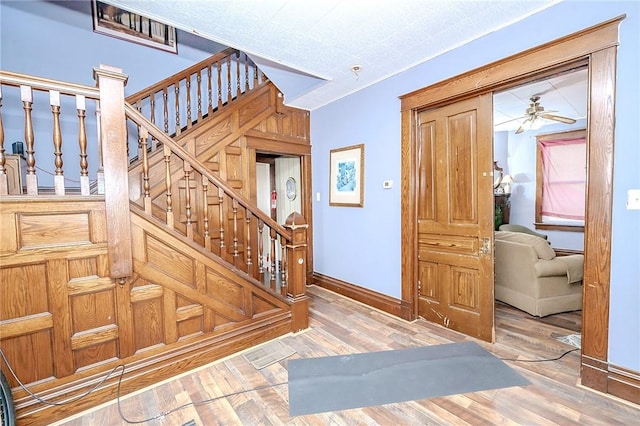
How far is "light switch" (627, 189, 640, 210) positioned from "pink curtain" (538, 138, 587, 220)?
Result: 3.96m

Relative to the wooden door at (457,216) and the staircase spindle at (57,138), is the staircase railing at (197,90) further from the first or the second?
the wooden door at (457,216)

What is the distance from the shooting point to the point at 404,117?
2.95 meters

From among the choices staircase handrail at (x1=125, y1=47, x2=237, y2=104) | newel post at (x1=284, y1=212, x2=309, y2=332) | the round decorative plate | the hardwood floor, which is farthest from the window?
staircase handrail at (x1=125, y1=47, x2=237, y2=104)

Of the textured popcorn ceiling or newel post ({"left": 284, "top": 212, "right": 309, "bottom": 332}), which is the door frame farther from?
newel post ({"left": 284, "top": 212, "right": 309, "bottom": 332})

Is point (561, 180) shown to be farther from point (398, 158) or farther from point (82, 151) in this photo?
point (82, 151)

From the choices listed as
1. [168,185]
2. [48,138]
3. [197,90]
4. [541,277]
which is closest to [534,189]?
[541,277]

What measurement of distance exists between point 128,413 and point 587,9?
398 cm

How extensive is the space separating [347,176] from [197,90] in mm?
2287

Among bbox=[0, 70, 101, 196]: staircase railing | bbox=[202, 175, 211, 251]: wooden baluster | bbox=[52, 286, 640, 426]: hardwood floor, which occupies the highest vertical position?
bbox=[0, 70, 101, 196]: staircase railing

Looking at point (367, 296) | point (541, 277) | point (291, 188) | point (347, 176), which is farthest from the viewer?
point (291, 188)

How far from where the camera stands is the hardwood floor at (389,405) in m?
1.66

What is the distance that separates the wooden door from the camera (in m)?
2.51

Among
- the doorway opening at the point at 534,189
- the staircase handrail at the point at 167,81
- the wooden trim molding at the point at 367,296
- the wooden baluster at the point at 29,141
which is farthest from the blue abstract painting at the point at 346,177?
the wooden baluster at the point at 29,141

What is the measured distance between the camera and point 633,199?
1.71 m
